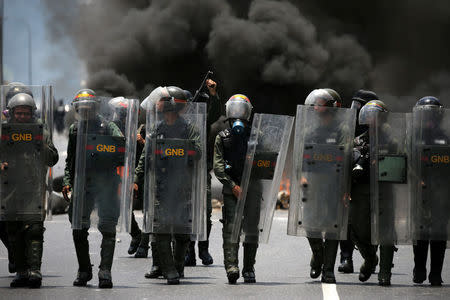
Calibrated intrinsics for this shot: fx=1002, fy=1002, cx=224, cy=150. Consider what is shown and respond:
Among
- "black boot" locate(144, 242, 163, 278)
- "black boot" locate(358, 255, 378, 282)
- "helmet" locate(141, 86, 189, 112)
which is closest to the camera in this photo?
"helmet" locate(141, 86, 189, 112)

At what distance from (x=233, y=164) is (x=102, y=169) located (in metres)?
1.19

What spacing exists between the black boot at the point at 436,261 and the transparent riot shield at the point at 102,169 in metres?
2.57

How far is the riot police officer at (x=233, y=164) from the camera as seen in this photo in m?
8.49

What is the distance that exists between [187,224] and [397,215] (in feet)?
5.81

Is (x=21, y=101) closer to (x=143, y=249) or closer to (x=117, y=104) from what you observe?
(x=117, y=104)

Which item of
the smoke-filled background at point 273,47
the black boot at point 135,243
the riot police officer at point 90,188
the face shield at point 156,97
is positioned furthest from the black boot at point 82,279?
the smoke-filled background at point 273,47

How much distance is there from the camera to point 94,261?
10.5 m

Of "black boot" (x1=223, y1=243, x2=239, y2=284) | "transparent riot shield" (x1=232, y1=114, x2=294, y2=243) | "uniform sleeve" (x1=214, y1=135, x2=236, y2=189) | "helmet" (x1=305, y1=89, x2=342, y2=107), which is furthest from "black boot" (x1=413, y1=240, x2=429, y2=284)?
"uniform sleeve" (x1=214, y1=135, x2=236, y2=189)

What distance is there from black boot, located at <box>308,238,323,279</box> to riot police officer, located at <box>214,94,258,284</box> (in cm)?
50

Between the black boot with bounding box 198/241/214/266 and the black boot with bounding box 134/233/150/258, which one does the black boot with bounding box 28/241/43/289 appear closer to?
the black boot with bounding box 198/241/214/266

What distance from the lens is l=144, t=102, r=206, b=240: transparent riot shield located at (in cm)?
834

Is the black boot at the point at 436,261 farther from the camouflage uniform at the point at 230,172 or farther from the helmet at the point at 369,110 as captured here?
the camouflage uniform at the point at 230,172

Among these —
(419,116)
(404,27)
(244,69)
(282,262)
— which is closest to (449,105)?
(404,27)

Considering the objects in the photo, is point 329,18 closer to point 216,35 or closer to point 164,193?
point 216,35
